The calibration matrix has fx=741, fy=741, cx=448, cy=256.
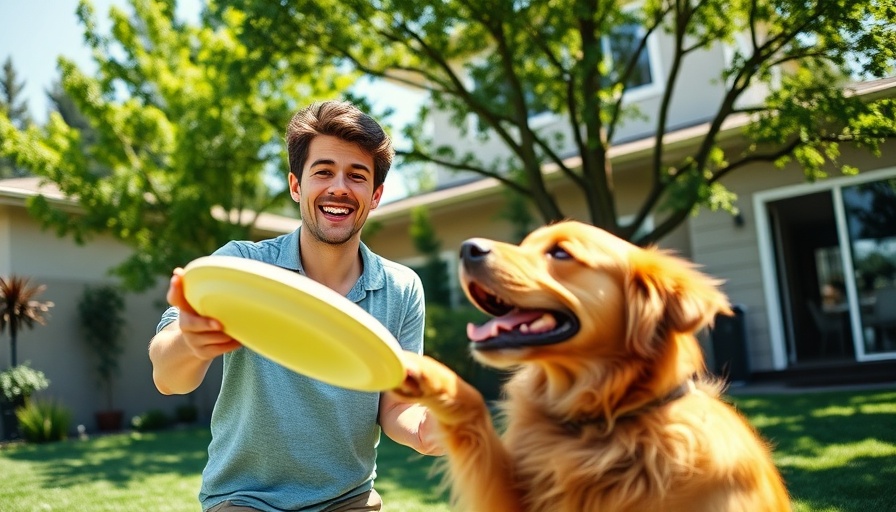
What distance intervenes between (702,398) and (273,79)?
980 cm

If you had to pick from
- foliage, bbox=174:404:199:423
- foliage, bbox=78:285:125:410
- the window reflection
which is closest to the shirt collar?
the window reflection

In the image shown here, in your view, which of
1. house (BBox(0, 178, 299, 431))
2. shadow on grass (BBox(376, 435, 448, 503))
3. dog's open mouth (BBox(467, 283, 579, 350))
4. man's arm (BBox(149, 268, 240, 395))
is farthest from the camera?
house (BBox(0, 178, 299, 431))

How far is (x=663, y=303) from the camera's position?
101 inches

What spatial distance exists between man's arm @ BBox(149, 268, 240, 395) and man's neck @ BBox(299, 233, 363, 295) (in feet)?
2.57

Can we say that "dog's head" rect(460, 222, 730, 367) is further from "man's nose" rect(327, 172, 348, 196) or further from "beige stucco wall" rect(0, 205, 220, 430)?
"beige stucco wall" rect(0, 205, 220, 430)

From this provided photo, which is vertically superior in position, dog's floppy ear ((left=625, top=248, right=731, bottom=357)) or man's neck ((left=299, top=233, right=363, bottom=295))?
man's neck ((left=299, top=233, right=363, bottom=295))

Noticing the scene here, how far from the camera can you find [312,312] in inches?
86.3

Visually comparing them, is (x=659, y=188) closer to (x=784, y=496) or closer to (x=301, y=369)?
(x=784, y=496)

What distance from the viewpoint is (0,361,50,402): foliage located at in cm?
1338

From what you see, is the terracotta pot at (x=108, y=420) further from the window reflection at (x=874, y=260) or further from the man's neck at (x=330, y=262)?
the window reflection at (x=874, y=260)

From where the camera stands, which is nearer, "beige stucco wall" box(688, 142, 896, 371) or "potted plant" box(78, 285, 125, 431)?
"beige stucco wall" box(688, 142, 896, 371)

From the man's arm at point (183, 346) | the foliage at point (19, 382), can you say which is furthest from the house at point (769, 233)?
the man's arm at point (183, 346)

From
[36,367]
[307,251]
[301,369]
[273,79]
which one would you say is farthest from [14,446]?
[301,369]

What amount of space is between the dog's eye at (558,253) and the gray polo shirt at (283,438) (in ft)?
3.41
